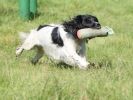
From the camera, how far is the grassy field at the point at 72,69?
4633 mm

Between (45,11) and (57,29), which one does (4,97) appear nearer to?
(57,29)

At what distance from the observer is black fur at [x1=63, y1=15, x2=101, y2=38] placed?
7246 millimetres

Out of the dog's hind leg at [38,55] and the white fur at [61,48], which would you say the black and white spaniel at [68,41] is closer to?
the white fur at [61,48]

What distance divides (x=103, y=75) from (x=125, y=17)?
1073 centimetres

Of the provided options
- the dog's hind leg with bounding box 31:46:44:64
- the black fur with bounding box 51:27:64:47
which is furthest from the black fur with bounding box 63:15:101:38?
the dog's hind leg with bounding box 31:46:44:64

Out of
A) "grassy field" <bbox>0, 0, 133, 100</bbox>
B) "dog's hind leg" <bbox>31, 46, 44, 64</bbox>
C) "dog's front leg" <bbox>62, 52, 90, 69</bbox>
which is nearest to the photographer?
"grassy field" <bbox>0, 0, 133, 100</bbox>

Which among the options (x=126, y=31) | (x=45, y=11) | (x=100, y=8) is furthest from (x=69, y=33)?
(x=100, y=8)

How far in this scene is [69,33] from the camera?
7.33 meters

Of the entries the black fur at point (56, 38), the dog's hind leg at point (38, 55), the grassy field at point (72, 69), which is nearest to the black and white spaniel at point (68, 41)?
the black fur at point (56, 38)

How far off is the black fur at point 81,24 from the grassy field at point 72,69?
0.51 m

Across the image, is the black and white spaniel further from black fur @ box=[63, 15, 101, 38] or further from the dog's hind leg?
the dog's hind leg

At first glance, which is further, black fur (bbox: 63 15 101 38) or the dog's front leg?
black fur (bbox: 63 15 101 38)

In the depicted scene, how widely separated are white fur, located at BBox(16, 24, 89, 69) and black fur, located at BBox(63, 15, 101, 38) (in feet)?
0.25

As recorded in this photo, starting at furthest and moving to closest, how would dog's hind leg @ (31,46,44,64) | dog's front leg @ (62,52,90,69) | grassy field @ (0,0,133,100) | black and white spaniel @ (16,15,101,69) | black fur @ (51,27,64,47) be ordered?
dog's hind leg @ (31,46,44,64) → black fur @ (51,27,64,47) → black and white spaniel @ (16,15,101,69) → dog's front leg @ (62,52,90,69) → grassy field @ (0,0,133,100)
